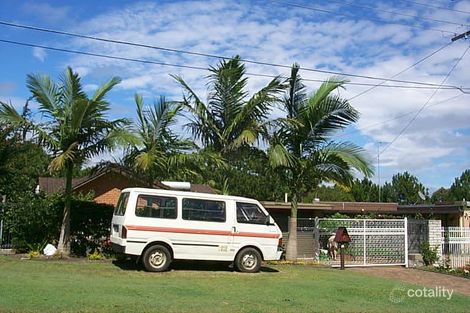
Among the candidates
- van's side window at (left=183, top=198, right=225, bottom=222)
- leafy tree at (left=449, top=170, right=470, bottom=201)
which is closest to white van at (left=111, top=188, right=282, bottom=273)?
van's side window at (left=183, top=198, right=225, bottom=222)

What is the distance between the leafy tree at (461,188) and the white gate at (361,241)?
5102 cm

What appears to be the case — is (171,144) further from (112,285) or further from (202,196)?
(112,285)

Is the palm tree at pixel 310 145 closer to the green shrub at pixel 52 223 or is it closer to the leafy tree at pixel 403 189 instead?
the green shrub at pixel 52 223

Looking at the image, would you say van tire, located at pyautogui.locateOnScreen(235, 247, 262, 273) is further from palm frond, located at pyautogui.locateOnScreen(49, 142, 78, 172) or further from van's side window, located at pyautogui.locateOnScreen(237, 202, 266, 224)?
palm frond, located at pyautogui.locateOnScreen(49, 142, 78, 172)

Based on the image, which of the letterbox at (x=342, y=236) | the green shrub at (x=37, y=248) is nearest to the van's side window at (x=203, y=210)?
the letterbox at (x=342, y=236)

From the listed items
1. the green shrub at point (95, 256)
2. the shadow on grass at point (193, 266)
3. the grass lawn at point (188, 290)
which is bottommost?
the grass lawn at point (188, 290)

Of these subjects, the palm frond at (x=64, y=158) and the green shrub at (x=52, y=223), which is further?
the green shrub at (x=52, y=223)

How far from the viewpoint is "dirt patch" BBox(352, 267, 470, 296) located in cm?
1519

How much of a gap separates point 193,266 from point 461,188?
6351 centimetres

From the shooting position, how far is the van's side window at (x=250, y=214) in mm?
15039

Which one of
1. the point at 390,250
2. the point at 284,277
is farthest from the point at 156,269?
the point at 390,250

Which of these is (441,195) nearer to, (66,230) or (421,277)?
(421,277)

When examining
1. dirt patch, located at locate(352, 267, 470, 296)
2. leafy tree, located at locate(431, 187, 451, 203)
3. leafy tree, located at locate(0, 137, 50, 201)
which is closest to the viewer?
dirt patch, located at locate(352, 267, 470, 296)

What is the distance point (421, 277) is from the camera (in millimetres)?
16891
